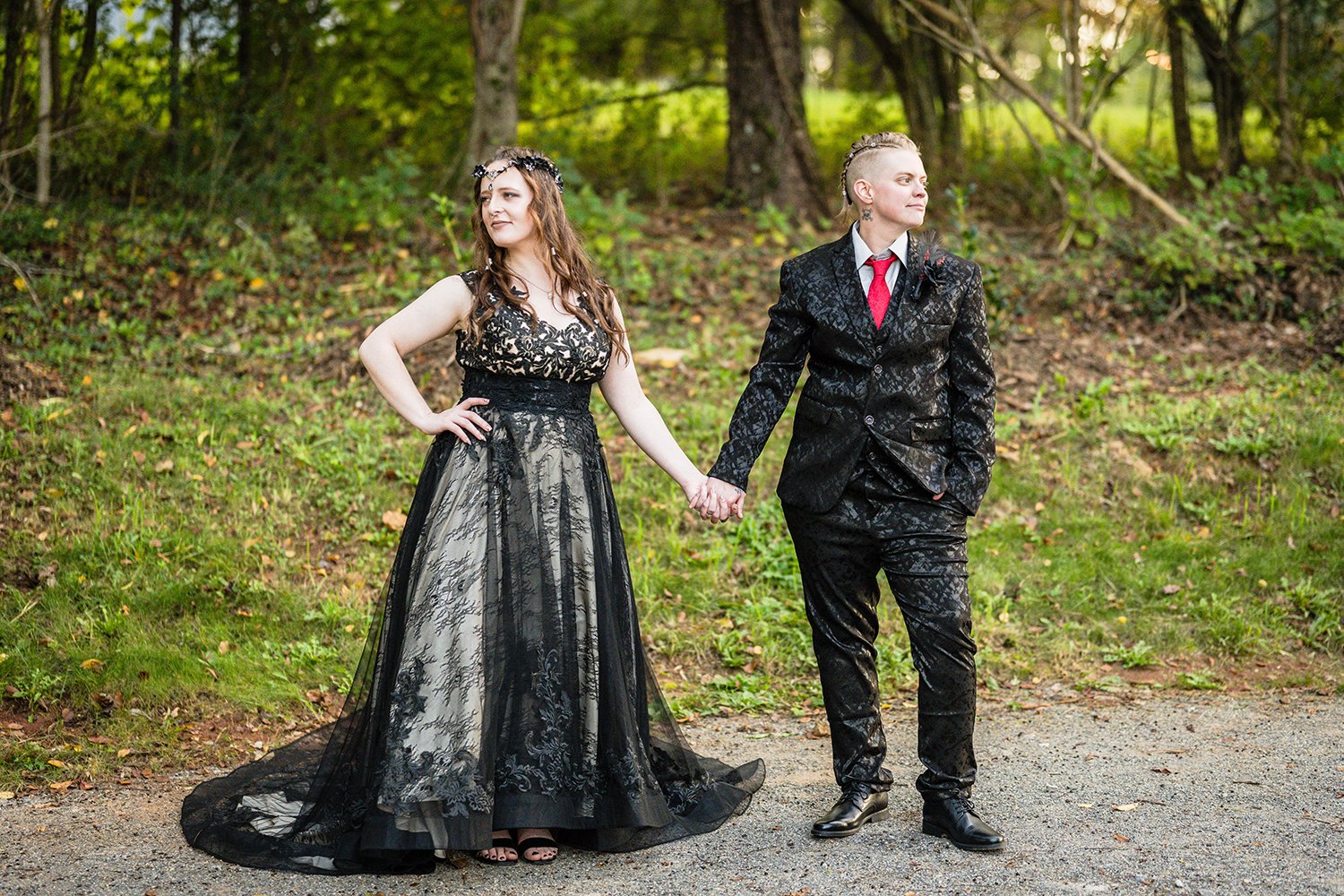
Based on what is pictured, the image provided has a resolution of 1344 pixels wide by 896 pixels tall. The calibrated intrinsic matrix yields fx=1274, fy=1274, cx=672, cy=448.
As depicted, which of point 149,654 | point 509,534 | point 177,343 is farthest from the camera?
point 177,343

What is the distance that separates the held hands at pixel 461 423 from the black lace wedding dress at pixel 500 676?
45mm

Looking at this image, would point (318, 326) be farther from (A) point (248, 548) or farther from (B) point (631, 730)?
(B) point (631, 730)

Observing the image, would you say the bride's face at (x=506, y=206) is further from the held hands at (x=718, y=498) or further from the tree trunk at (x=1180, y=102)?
the tree trunk at (x=1180, y=102)

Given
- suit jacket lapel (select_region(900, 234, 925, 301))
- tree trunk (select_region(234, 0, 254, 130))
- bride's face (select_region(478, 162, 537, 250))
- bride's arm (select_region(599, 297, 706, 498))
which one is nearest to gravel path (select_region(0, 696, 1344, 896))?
bride's arm (select_region(599, 297, 706, 498))

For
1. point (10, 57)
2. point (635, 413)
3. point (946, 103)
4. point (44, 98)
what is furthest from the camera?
point (946, 103)

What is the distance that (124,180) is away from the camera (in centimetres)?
1033

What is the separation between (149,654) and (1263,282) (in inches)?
309

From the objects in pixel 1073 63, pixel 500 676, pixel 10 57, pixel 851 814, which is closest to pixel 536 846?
pixel 500 676

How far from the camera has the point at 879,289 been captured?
4.18 meters

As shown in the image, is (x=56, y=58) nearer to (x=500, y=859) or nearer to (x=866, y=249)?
(x=866, y=249)

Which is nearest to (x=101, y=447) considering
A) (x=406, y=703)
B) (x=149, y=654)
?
(x=149, y=654)

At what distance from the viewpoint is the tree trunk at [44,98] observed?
928 cm

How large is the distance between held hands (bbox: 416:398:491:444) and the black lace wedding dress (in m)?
0.04

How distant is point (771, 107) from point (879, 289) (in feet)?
24.6
